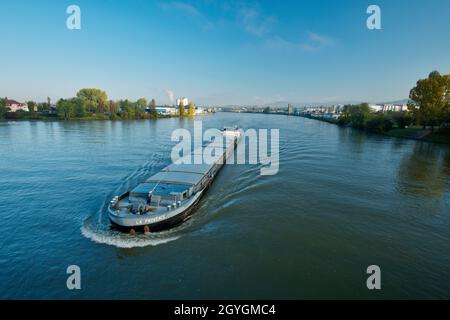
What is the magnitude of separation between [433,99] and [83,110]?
117179mm

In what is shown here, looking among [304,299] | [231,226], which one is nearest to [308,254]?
[304,299]

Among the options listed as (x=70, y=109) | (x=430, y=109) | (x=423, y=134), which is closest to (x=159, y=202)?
(x=430, y=109)

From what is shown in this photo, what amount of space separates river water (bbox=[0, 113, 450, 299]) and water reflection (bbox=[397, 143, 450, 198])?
0.81 ft

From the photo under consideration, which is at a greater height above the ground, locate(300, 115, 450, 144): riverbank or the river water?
locate(300, 115, 450, 144): riverbank

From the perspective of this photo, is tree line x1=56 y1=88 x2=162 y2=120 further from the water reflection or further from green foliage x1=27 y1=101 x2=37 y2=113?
the water reflection

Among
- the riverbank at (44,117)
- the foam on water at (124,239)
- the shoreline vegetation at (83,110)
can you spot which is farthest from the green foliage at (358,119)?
the riverbank at (44,117)

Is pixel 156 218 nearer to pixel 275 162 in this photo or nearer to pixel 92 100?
pixel 275 162

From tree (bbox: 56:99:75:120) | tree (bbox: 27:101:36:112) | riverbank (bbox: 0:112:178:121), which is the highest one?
tree (bbox: 27:101:36:112)

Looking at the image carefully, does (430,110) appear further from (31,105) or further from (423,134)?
(31,105)

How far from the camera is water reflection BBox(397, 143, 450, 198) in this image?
19.9 meters

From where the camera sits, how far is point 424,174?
2519 cm

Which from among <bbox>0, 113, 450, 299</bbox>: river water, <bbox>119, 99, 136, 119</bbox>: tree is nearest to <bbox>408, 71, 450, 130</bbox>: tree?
<bbox>0, 113, 450, 299</bbox>: river water

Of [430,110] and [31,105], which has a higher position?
[31,105]

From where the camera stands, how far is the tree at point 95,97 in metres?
109
